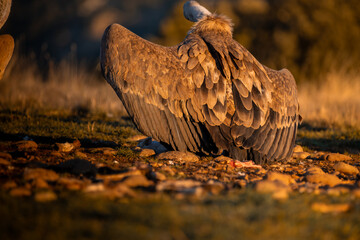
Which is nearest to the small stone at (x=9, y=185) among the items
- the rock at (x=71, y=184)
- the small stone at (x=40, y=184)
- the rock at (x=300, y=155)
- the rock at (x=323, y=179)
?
the small stone at (x=40, y=184)

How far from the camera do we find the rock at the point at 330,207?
275 cm

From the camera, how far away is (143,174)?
12.1 ft

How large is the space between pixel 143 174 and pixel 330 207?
169 cm

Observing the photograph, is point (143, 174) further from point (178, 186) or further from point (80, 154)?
point (80, 154)

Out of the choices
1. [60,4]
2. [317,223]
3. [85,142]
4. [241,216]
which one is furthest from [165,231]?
[60,4]

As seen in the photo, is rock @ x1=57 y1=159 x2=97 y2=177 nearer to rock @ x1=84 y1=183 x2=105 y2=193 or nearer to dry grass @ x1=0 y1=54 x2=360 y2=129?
rock @ x1=84 y1=183 x2=105 y2=193

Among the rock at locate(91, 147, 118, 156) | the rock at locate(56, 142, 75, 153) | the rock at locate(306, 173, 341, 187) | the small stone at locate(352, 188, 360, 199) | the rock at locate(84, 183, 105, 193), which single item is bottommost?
the rock at locate(56, 142, 75, 153)

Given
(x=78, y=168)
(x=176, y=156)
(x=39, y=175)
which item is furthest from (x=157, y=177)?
(x=176, y=156)

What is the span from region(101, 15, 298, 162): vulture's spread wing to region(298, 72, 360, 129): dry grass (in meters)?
4.85

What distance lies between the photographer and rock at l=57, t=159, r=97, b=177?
371 cm

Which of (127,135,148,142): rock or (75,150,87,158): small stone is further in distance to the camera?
(127,135,148,142): rock

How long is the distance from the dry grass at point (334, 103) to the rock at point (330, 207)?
6500 mm

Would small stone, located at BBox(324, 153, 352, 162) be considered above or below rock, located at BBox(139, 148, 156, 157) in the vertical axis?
above

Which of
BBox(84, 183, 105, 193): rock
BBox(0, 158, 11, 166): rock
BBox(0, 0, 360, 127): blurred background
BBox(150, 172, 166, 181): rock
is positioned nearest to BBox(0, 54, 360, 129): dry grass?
BBox(0, 0, 360, 127): blurred background
